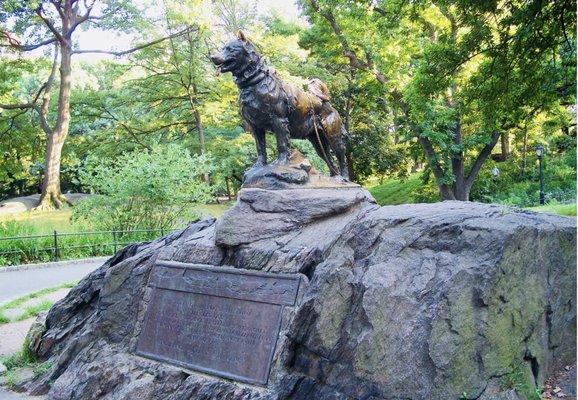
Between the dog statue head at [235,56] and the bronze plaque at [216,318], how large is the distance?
Result: 219cm

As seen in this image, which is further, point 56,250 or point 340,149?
point 56,250

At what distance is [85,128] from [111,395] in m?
32.3

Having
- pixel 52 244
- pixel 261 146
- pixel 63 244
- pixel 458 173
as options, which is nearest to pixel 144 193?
pixel 63 244

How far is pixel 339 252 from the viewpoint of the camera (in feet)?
15.9

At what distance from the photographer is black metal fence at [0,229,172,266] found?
1517 cm

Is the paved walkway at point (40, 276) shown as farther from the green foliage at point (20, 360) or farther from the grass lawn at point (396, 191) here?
the grass lawn at point (396, 191)

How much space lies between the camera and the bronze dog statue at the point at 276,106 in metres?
6.34

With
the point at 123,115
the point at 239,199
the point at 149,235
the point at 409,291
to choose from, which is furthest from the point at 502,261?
the point at 123,115

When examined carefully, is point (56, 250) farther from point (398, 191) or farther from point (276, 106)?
point (398, 191)

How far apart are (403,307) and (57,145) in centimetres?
2328

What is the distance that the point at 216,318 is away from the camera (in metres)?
5.50

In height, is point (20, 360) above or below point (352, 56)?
below

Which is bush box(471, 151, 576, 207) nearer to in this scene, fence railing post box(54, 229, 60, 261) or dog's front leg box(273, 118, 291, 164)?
fence railing post box(54, 229, 60, 261)

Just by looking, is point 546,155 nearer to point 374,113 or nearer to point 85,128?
point 374,113
